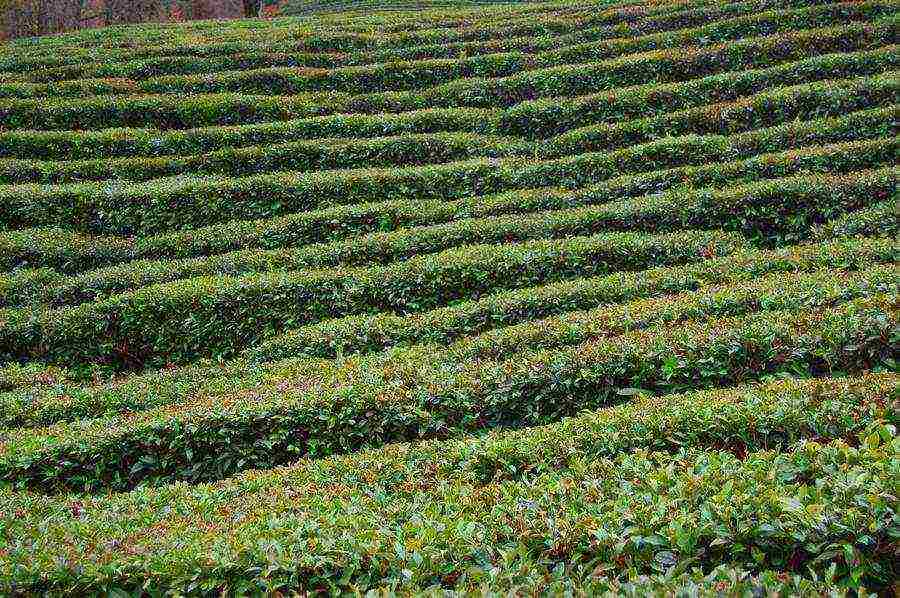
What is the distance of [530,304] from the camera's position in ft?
37.2

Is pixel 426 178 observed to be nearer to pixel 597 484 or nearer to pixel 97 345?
pixel 97 345

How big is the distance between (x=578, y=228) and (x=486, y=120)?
738 centimetres

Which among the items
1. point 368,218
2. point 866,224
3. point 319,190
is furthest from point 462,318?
point 866,224

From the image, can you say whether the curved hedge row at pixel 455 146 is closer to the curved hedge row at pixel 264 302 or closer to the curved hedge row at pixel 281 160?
the curved hedge row at pixel 281 160

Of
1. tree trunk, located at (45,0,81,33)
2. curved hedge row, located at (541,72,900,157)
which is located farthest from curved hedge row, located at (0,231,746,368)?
tree trunk, located at (45,0,81,33)

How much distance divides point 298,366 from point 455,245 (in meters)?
4.87

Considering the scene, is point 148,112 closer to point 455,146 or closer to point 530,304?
point 455,146

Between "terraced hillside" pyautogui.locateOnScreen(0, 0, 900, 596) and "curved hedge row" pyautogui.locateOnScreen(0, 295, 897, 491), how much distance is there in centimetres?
4

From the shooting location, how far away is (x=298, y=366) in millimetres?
10586

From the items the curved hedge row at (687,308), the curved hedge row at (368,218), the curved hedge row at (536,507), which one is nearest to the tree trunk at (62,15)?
the curved hedge row at (368,218)

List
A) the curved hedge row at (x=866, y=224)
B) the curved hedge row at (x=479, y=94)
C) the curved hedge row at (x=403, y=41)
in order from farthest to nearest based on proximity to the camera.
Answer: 1. the curved hedge row at (x=403, y=41)
2. the curved hedge row at (x=479, y=94)
3. the curved hedge row at (x=866, y=224)

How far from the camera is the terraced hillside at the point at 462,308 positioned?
5000 millimetres

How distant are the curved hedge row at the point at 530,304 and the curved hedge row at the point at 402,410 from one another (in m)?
2.41

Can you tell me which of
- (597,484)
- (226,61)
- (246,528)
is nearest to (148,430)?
(246,528)
